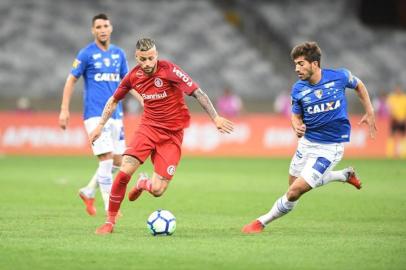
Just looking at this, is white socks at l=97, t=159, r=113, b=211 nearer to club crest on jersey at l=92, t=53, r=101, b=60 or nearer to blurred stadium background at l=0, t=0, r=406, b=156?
club crest on jersey at l=92, t=53, r=101, b=60

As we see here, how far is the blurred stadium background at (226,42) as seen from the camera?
31094mm

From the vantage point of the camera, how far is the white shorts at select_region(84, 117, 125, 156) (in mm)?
11945

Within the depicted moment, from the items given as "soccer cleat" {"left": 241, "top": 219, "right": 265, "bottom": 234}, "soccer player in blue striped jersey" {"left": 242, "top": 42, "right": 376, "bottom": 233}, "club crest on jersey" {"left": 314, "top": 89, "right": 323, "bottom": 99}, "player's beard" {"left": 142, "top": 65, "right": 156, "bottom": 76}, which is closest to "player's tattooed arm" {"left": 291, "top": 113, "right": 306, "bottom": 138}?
"soccer player in blue striped jersey" {"left": 242, "top": 42, "right": 376, "bottom": 233}

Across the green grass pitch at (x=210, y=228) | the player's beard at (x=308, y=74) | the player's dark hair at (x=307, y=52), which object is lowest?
the green grass pitch at (x=210, y=228)

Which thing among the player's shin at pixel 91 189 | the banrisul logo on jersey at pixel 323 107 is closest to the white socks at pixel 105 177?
the player's shin at pixel 91 189

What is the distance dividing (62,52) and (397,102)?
38.8 feet

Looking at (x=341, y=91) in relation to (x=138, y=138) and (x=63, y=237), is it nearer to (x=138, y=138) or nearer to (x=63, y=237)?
(x=138, y=138)

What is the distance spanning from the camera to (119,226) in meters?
10.7

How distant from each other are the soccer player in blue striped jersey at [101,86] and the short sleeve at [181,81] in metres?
2.29

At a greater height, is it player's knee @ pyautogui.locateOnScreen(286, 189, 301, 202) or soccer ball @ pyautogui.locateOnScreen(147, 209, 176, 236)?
player's knee @ pyautogui.locateOnScreen(286, 189, 301, 202)

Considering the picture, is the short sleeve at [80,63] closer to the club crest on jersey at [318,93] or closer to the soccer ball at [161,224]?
the soccer ball at [161,224]

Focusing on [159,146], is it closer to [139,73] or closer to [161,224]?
[139,73]

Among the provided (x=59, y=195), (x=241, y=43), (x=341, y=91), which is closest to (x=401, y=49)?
(x=241, y=43)

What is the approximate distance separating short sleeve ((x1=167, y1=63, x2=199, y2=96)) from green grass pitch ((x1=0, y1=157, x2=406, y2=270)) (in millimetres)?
1595
